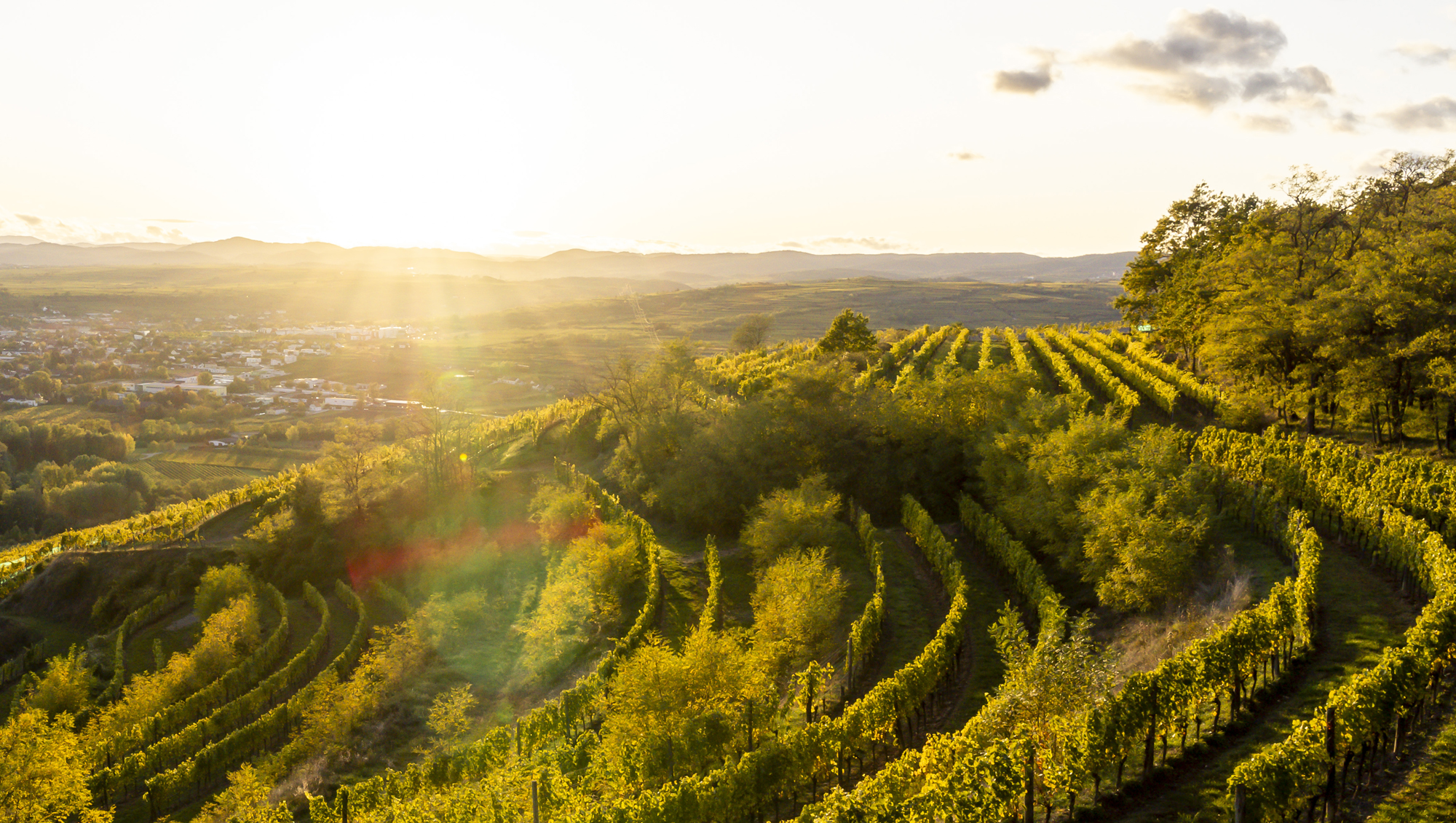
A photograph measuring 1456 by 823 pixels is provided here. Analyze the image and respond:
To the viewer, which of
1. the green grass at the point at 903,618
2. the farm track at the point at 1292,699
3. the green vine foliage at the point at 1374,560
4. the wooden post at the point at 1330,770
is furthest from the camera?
the green grass at the point at 903,618

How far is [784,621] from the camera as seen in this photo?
Answer: 44125 millimetres

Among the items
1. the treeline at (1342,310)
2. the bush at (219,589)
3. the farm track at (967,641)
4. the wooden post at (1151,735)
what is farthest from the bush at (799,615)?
the bush at (219,589)

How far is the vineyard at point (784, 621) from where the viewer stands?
84.2 feet

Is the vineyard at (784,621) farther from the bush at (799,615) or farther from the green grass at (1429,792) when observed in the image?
the green grass at (1429,792)

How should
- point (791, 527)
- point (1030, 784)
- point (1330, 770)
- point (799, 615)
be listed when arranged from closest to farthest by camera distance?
1. point (1330, 770)
2. point (1030, 784)
3. point (799, 615)
4. point (791, 527)

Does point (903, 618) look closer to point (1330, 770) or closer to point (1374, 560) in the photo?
point (1374, 560)

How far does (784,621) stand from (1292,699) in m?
23.6

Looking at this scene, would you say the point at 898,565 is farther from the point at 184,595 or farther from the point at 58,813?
the point at 184,595

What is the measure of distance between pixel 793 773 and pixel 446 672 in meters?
39.9

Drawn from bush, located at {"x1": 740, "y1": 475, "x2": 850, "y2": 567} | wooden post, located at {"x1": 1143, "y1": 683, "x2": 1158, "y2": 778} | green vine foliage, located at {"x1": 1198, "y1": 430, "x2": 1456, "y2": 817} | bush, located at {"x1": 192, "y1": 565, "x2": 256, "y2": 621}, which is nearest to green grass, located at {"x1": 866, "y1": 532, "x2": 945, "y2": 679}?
bush, located at {"x1": 740, "y1": 475, "x2": 850, "y2": 567}

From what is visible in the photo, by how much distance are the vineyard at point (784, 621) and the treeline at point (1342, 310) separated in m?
5.71

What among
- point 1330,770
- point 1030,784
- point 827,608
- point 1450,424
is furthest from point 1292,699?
point 1450,424

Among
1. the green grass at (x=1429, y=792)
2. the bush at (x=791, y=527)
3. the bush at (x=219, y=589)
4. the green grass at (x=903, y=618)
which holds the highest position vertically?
the green grass at (x=1429, y=792)

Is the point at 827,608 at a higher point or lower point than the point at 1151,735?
lower
